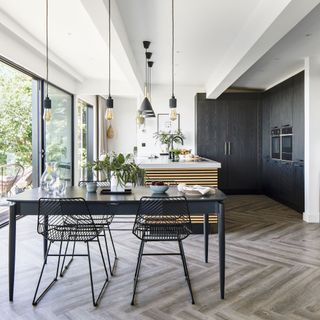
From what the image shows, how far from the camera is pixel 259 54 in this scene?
4270mm

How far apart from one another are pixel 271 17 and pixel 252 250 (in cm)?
253

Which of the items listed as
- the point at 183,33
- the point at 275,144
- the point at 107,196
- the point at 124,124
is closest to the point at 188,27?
the point at 183,33

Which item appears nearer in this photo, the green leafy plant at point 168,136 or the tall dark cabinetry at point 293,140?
the tall dark cabinetry at point 293,140

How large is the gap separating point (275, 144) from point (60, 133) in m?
4.67

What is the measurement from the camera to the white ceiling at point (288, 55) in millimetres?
3992

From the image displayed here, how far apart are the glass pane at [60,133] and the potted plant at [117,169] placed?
Answer: 3.55 meters

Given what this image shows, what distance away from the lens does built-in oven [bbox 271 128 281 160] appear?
23.0ft

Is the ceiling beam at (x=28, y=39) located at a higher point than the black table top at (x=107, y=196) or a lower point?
higher

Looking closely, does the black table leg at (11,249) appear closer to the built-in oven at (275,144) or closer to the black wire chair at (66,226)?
the black wire chair at (66,226)

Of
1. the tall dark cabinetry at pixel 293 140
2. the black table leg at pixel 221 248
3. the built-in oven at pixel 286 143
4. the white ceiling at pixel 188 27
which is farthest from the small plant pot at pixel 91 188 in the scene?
the built-in oven at pixel 286 143

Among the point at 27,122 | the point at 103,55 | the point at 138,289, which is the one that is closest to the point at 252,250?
the point at 138,289

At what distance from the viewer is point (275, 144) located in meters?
7.27

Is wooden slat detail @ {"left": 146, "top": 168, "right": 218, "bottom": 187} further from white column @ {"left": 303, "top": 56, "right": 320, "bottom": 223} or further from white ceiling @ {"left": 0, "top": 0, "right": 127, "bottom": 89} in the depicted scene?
white ceiling @ {"left": 0, "top": 0, "right": 127, "bottom": 89}

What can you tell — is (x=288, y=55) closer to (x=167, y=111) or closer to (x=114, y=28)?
(x=114, y=28)
